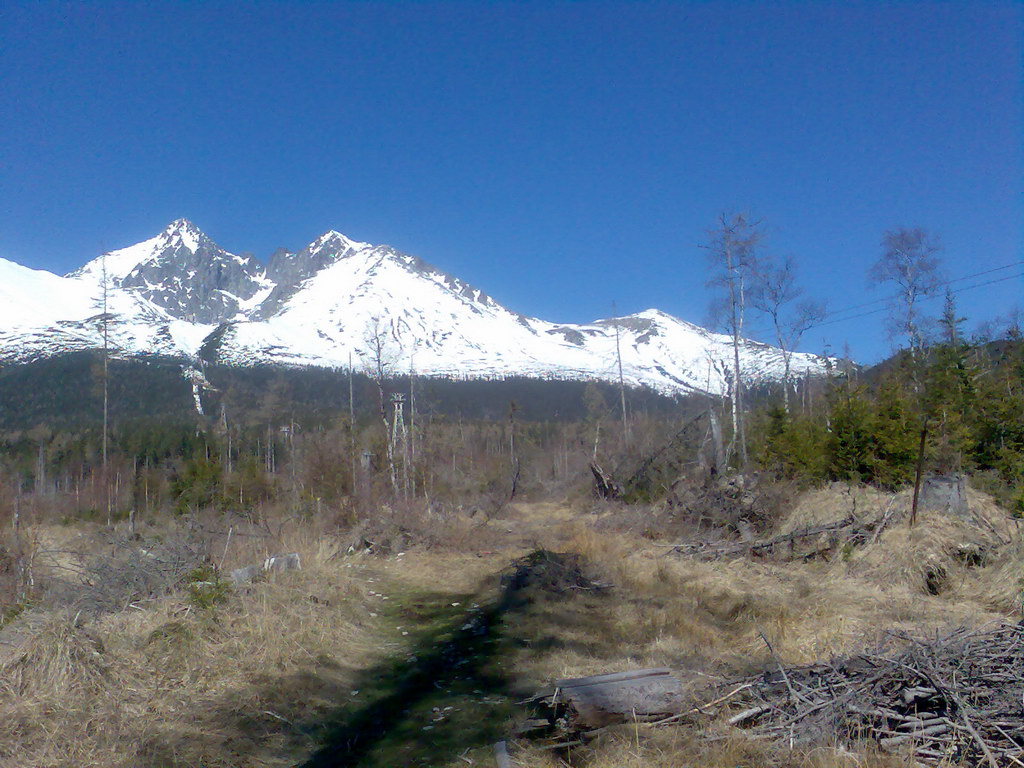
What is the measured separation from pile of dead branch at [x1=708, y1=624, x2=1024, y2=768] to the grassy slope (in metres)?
0.26

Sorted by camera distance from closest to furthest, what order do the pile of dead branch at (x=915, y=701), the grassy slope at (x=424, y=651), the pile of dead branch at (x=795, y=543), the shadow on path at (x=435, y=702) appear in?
the pile of dead branch at (x=915, y=701) → the grassy slope at (x=424, y=651) → the shadow on path at (x=435, y=702) → the pile of dead branch at (x=795, y=543)

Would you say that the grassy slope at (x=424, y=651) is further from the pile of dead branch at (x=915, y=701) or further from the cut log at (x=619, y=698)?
the pile of dead branch at (x=915, y=701)

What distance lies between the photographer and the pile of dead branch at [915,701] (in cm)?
421

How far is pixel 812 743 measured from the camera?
4469 millimetres

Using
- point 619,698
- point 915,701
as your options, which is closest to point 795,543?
point 915,701

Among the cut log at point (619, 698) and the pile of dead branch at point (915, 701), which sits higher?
the pile of dead branch at point (915, 701)

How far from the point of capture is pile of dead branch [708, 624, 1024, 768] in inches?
166

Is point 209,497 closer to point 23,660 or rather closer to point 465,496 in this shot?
point 465,496

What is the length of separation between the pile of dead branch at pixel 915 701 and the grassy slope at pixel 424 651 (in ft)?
0.87

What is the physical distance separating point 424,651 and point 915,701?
5468 mm

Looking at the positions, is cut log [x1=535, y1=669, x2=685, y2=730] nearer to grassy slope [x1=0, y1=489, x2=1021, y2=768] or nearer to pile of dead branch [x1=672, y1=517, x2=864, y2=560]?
grassy slope [x1=0, y1=489, x2=1021, y2=768]

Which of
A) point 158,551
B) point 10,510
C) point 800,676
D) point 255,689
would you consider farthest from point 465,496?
point 800,676

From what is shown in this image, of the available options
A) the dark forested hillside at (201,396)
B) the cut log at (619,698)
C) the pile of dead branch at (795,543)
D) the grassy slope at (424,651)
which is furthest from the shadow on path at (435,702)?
the dark forested hillside at (201,396)

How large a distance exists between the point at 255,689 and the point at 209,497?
21299 millimetres
